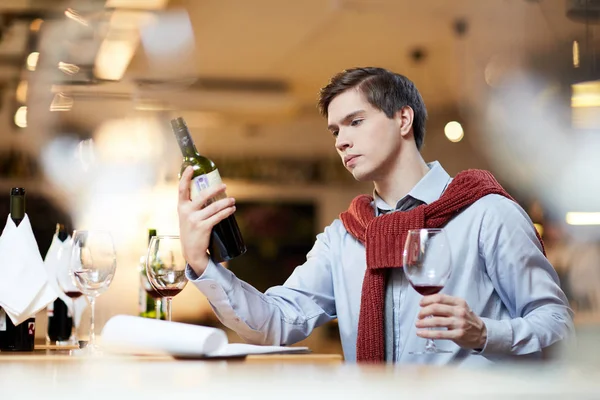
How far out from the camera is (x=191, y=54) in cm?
501

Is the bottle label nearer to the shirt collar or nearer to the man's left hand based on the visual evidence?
the man's left hand

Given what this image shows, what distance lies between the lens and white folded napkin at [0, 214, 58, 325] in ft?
4.91

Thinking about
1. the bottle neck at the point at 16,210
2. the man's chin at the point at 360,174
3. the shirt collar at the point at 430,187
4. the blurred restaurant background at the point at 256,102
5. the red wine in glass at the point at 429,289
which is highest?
A: the blurred restaurant background at the point at 256,102

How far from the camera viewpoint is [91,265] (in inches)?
58.1

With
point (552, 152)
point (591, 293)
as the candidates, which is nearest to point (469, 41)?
point (552, 152)

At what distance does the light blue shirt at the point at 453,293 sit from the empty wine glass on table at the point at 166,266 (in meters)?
0.03

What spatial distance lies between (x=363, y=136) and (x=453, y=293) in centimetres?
42

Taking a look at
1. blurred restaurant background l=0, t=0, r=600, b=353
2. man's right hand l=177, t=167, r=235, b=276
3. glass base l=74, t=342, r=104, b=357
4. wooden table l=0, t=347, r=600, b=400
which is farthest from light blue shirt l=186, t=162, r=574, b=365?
blurred restaurant background l=0, t=0, r=600, b=353

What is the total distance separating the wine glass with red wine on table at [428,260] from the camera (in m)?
1.35

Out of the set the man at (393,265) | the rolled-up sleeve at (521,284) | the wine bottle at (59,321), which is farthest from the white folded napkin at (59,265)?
the rolled-up sleeve at (521,284)

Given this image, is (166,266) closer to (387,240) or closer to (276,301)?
(276,301)

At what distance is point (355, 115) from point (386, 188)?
185 mm

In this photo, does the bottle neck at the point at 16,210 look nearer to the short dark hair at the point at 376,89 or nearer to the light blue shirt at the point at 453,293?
the light blue shirt at the point at 453,293

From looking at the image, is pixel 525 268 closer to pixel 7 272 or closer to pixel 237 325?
pixel 237 325
